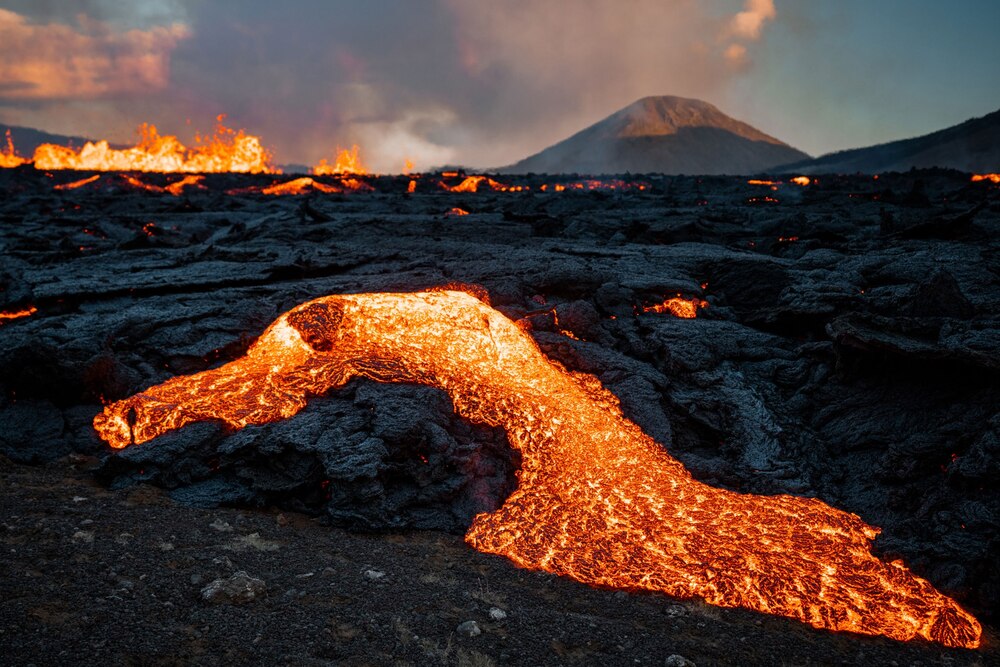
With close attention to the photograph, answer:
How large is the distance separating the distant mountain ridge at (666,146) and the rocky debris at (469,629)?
129887 millimetres

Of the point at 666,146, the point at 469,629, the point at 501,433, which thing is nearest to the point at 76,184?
the point at 501,433

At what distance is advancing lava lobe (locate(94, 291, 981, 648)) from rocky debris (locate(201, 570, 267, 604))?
63.0 inches

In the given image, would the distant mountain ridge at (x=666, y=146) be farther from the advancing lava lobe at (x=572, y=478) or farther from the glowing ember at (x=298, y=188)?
the advancing lava lobe at (x=572, y=478)

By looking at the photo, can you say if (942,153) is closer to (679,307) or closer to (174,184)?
(174,184)

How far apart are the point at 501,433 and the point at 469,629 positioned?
219 centimetres

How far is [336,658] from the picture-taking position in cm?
327

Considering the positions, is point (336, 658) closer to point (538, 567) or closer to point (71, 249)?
point (538, 567)

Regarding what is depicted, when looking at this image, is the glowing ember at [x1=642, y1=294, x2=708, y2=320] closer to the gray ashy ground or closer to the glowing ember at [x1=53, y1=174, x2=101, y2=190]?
the gray ashy ground

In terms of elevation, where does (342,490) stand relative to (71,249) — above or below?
below

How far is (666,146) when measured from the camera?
155375mm

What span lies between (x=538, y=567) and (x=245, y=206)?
1910cm

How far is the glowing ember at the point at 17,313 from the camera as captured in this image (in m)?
7.75

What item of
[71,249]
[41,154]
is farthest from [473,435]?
[41,154]

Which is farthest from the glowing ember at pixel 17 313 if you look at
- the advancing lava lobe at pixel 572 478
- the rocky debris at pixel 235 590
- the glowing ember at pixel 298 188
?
the glowing ember at pixel 298 188
